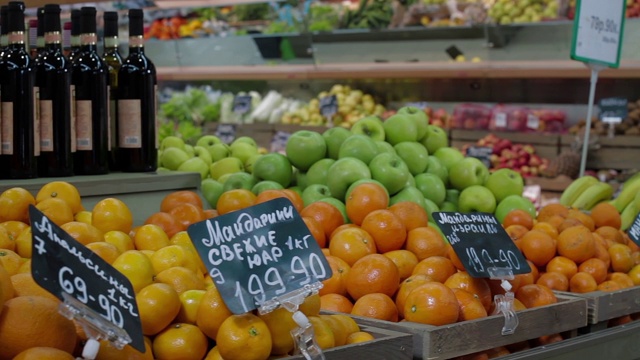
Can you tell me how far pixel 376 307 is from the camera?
Answer: 1.96m

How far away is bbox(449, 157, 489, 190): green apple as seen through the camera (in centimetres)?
327

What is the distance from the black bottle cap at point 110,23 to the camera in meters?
2.87

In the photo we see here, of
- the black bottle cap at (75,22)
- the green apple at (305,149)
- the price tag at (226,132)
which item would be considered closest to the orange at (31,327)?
the black bottle cap at (75,22)

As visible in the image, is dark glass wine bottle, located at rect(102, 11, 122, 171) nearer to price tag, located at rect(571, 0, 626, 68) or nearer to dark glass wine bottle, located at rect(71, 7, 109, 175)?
dark glass wine bottle, located at rect(71, 7, 109, 175)

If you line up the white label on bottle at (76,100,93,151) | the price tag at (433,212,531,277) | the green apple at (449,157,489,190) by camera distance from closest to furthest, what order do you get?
1. the price tag at (433,212,531,277)
2. the white label on bottle at (76,100,93,151)
3. the green apple at (449,157,489,190)

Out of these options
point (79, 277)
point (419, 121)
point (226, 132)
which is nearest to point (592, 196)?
point (419, 121)

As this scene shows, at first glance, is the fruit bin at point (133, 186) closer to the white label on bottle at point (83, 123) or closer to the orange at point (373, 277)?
the white label on bottle at point (83, 123)

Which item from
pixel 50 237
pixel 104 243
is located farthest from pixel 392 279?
pixel 50 237

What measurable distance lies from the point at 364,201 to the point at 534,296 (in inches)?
21.3

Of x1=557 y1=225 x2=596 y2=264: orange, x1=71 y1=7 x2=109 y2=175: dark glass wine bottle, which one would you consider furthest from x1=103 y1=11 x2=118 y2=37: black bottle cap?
x1=557 y1=225 x2=596 y2=264: orange

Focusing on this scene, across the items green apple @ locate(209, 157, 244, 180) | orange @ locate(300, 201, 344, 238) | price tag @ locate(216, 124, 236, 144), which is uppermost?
orange @ locate(300, 201, 344, 238)

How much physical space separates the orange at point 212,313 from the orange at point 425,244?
824 millimetres

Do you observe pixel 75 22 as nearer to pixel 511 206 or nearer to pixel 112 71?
pixel 112 71

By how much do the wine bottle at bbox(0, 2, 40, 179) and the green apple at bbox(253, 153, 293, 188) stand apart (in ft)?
2.66
